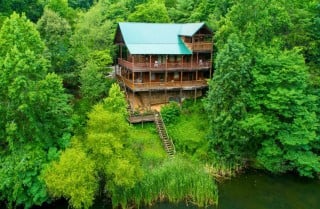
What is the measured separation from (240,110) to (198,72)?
13901 millimetres

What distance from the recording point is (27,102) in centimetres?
2878

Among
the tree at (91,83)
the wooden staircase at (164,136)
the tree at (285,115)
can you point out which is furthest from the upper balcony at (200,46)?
the tree at (91,83)

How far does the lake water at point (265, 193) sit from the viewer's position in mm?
30875

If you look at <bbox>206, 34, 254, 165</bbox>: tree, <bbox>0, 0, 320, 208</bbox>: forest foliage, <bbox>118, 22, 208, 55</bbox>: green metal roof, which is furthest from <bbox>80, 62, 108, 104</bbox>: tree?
<bbox>206, 34, 254, 165</bbox>: tree

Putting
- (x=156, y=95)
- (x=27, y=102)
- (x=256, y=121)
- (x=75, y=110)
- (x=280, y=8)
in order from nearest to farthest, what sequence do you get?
(x=27, y=102)
(x=256, y=121)
(x=75, y=110)
(x=280, y=8)
(x=156, y=95)

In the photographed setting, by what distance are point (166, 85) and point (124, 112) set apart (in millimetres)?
12773

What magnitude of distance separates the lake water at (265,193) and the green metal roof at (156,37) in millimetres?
17634

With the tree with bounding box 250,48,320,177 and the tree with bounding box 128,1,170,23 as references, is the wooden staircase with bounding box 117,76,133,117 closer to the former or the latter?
the tree with bounding box 128,1,170,23

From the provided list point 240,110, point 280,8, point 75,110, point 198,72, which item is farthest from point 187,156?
point 280,8

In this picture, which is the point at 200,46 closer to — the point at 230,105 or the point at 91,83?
the point at 230,105

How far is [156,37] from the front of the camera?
1829 inches

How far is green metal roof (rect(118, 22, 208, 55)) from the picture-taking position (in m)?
44.9

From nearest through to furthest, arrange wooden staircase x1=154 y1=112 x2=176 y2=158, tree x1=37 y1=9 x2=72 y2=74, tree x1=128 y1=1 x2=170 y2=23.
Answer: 1. wooden staircase x1=154 y1=112 x2=176 y2=158
2. tree x1=37 y1=9 x2=72 y2=74
3. tree x1=128 y1=1 x2=170 y2=23

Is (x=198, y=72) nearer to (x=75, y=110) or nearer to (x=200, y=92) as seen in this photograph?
(x=200, y=92)
